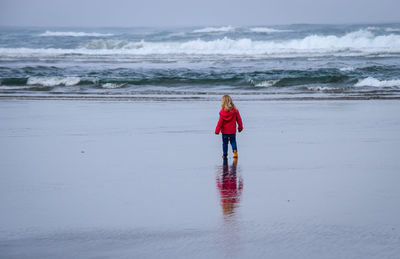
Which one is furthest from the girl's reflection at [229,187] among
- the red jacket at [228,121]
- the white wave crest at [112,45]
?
the white wave crest at [112,45]

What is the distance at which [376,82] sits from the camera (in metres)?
23.9

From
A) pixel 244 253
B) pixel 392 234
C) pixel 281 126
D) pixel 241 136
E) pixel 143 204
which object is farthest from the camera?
pixel 281 126

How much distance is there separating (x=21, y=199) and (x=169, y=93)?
15000 millimetres

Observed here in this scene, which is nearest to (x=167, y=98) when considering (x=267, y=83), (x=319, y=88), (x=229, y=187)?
(x=319, y=88)

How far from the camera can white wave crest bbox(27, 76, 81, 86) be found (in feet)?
85.3

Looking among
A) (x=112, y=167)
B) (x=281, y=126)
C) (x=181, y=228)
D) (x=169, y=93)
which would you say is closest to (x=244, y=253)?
(x=181, y=228)

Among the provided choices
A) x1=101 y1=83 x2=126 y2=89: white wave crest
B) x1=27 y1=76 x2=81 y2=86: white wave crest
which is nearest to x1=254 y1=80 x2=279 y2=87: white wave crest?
x1=101 y1=83 x2=126 y2=89: white wave crest

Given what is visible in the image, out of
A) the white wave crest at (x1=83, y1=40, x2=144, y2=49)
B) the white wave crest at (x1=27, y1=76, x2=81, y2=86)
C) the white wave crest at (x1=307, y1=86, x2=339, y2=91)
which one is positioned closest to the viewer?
the white wave crest at (x1=307, y1=86, x2=339, y2=91)

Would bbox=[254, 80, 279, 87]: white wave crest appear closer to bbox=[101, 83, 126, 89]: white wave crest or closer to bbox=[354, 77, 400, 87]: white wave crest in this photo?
bbox=[354, 77, 400, 87]: white wave crest

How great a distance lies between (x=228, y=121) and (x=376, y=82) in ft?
50.9

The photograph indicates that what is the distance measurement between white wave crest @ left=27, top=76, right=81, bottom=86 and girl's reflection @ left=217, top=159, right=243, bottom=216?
18047mm

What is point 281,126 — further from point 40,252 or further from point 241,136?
point 40,252

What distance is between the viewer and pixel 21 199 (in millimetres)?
6926

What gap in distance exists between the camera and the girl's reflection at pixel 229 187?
661 centimetres
